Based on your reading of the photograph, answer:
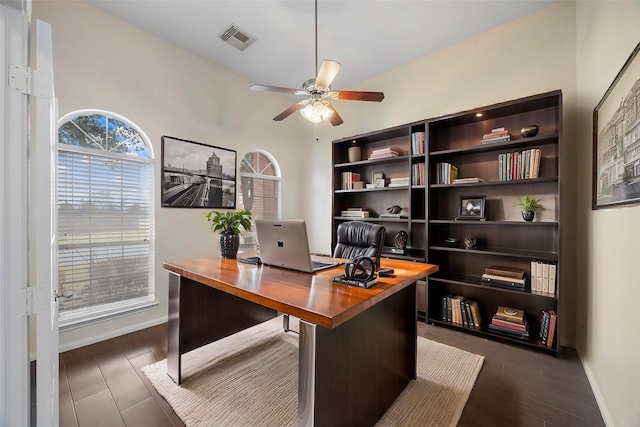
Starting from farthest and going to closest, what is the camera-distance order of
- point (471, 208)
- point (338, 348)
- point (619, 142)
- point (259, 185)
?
point (259, 185) < point (471, 208) < point (619, 142) < point (338, 348)

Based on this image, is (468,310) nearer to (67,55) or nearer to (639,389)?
(639,389)

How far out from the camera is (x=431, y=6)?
246 cm

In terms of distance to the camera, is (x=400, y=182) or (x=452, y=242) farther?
(x=400, y=182)

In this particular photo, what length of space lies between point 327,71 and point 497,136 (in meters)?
1.80

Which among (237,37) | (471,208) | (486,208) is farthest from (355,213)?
(237,37)

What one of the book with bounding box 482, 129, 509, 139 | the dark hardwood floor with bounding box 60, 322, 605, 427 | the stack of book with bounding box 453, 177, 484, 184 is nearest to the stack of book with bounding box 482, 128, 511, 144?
the book with bounding box 482, 129, 509, 139

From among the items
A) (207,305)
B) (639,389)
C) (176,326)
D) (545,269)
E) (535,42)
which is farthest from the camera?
(535,42)

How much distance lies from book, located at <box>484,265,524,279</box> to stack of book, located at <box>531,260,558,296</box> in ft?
0.36

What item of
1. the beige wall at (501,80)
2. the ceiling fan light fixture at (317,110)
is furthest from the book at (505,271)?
the ceiling fan light fixture at (317,110)

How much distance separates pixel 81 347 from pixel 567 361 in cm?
405

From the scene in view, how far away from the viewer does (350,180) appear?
12.0ft

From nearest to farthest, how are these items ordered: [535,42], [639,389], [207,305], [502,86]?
[639,389] < [207,305] < [535,42] < [502,86]

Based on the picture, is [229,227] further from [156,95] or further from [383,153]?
[383,153]

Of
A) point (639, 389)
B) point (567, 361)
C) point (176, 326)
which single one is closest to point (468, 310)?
point (567, 361)
